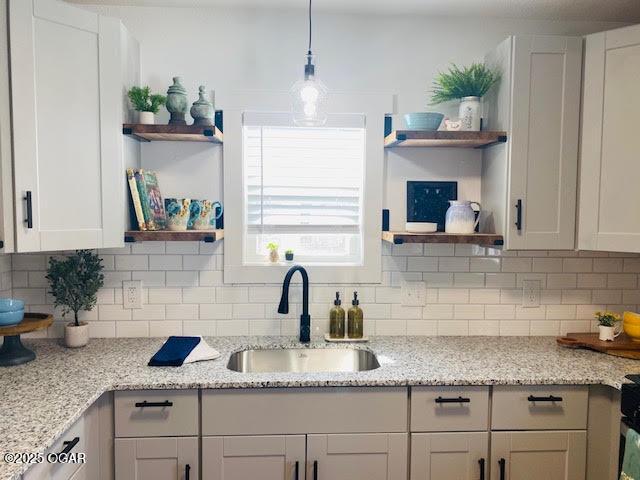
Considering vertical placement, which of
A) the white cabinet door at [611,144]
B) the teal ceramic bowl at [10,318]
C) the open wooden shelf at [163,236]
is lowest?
the teal ceramic bowl at [10,318]

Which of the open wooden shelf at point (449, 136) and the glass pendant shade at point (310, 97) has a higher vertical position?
the glass pendant shade at point (310, 97)

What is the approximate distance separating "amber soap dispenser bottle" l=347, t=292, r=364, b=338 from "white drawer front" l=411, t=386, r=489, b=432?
55 cm

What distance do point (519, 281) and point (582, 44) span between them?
3.89 ft

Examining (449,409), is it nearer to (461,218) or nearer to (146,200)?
(461,218)

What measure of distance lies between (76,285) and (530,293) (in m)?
2.32

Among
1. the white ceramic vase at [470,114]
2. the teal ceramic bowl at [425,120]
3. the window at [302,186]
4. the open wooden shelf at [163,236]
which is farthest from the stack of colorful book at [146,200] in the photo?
the white ceramic vase at [470,114]

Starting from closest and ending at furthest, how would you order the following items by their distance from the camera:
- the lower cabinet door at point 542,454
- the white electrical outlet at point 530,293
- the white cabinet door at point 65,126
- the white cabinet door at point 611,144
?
the white cabinet door at point 65,126, the lower cabinet door at point 542,454, the white cabinet door at point 611,144, the white electrical outlet at point 530,293

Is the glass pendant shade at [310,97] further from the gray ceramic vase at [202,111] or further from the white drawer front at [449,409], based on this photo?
the white drawer front at [449,409]

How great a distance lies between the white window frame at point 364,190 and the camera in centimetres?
232

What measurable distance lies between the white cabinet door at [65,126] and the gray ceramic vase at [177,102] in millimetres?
219

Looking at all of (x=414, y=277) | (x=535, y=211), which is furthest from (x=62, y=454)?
(x=535, y=211)

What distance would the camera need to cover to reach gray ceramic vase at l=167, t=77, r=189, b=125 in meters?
2.09

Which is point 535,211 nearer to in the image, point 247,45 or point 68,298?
point 247,45

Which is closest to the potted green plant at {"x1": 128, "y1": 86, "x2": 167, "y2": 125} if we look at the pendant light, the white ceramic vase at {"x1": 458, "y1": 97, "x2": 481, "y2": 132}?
the pendant light
